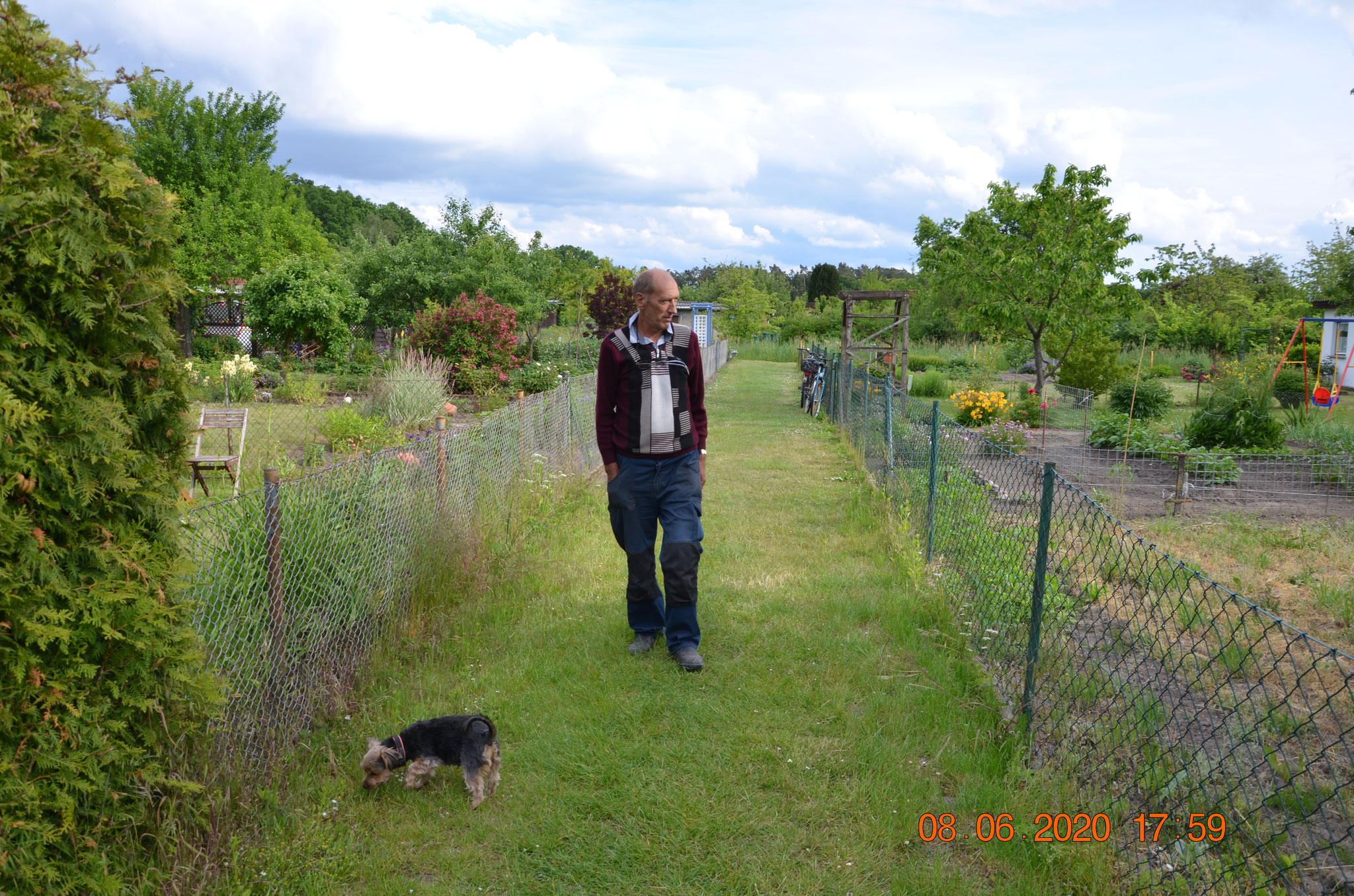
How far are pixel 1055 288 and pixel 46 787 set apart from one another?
1351cm

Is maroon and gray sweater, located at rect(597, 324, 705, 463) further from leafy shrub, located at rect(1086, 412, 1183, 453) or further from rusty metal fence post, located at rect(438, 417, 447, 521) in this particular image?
leafy shrub, located at rect(1086, 412, 1183, 453)

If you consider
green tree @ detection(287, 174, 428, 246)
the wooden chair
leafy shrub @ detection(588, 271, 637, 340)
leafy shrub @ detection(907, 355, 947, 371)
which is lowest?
the wooden chair

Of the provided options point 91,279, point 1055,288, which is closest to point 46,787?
point 91,279

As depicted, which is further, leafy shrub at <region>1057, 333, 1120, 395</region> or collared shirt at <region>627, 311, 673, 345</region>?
leafy shrub at <region>1057, 333, 1120, 395</region>

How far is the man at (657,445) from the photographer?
4.27m

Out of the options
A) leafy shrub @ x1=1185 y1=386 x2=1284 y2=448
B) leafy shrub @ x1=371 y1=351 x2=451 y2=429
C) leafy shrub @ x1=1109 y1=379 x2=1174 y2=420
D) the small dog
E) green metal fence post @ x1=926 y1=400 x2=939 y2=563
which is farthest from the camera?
leafy shrub @ x1=1109 y1=379 x2=1174 y2=420

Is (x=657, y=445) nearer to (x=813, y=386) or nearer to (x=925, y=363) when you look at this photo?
(x=813, y=386)

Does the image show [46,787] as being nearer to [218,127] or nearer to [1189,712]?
[1189,712]

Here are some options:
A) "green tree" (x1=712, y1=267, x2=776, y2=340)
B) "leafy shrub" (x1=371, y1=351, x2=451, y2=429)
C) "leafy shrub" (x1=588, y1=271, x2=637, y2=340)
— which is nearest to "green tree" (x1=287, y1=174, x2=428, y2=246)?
"green tree" (x1=712, y1=267, x2=776, y2=340)

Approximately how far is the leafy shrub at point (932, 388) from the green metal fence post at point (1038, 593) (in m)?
17.5

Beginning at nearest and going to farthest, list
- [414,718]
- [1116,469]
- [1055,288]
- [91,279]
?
[91,279] → [414,718] → [1116,469] → [1055,288]

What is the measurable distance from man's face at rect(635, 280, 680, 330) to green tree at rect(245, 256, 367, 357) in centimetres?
1602

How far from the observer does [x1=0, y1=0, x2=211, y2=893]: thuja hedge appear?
2068 millimetres

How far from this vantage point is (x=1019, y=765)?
3.34m
